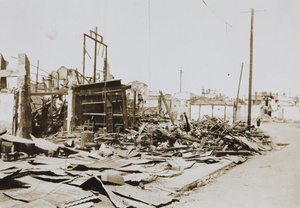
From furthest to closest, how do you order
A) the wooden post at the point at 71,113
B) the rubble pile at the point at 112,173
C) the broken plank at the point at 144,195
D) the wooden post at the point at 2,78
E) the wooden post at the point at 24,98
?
the wooden post at the point at 71,113, the wooden post at the point at 2,78, the wooden post at the point at 24,98, the broken plank at the point at 144,195, the rubble pile at the point at 112,173

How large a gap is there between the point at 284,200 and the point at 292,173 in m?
2.48


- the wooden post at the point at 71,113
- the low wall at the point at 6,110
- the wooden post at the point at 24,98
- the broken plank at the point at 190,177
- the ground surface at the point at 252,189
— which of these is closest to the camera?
the ground surface at the point at 252,189

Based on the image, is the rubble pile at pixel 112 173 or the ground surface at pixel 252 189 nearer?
the rubble pile at pixel 112 173

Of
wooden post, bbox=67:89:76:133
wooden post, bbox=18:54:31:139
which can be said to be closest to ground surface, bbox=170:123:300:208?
wooden post, bbox=18:54:31:139

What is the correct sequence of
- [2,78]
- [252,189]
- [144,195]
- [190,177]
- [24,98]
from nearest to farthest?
1. [144,195]
2. [252,189]
3. [190,177]
4. [24,98]
5. [2,78]

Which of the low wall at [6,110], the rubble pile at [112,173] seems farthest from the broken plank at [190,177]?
the low wall at [6,110]

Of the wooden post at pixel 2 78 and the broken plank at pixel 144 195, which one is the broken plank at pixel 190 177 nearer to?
the broken plank at pixel 144 195

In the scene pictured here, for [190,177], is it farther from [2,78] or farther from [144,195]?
[2,78]

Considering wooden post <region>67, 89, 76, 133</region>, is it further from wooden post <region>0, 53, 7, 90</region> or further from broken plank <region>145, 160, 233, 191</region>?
broken plank <region>145, 160, 233, 191</region>

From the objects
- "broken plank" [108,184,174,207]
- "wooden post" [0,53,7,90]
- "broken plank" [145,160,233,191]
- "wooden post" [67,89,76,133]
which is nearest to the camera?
"broken plank" [108,184,174,207]

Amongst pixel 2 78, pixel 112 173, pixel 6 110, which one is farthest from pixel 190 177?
pixel 6 110

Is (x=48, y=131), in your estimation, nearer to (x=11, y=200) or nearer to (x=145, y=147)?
(x=145, y=147)

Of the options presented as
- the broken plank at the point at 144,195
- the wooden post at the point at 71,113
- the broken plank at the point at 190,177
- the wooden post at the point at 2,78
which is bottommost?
the broken plank at the point at 190,177

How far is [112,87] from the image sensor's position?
13078 millimetres
